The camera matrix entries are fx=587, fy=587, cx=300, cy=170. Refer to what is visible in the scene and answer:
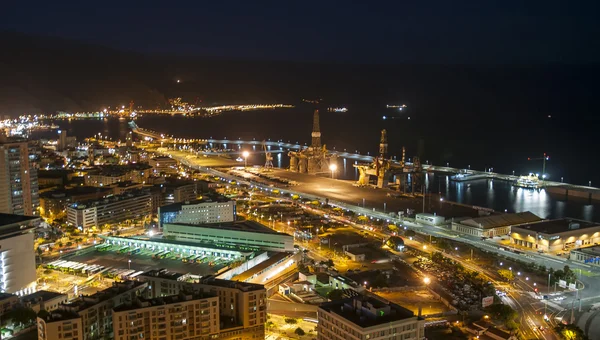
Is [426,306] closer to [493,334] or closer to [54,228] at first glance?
[493,334]

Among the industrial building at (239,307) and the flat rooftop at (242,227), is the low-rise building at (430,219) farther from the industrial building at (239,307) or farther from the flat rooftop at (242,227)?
the industrial building at (239,307)

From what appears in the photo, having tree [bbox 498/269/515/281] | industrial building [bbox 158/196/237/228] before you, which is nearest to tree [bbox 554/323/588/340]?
tree [bbox 498/269/515/281]

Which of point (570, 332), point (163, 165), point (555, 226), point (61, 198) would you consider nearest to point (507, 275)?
point (570, 332)

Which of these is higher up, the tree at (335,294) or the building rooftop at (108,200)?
the building rooftop at (108,200)

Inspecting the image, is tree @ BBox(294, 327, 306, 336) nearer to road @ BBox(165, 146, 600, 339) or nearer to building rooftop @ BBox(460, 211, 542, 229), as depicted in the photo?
road @ BBox(165, 146, 600, 339)

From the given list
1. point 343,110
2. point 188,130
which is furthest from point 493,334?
point 343,110

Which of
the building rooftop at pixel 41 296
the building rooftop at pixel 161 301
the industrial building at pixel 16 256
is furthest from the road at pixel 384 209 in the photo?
the industrial building at pixel 16 256
